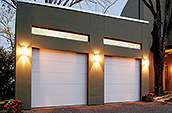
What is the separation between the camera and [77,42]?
804 cm

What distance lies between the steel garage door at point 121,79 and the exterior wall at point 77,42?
0.34 meters

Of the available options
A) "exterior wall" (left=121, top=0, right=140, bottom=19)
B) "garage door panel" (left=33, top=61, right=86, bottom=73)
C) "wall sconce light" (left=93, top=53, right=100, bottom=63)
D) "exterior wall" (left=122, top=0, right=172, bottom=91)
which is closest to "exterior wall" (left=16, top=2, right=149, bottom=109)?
"wall sconce light" (left=93, top=53, right=100, bottom=63)

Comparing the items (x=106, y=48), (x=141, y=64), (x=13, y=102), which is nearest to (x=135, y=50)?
(x=141, y=64)

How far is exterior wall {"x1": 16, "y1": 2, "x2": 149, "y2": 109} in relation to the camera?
685 centimetres

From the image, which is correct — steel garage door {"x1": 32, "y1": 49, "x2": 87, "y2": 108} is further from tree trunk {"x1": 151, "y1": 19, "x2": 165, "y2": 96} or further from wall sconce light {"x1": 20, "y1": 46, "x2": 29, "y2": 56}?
tree trunk {"x1": 151, "y1": 19, "x2": 165, "y2": 96}

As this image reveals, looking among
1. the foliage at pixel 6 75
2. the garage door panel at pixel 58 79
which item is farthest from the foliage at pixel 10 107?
the foliage at pixel 6 75

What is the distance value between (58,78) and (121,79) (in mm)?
3386

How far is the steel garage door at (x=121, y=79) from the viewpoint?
8867 millimetres

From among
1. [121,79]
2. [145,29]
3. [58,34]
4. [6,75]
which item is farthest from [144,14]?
[6,75]

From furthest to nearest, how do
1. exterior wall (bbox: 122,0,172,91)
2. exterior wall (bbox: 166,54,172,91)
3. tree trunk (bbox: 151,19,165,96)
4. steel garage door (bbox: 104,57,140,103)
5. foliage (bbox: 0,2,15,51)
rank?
foliage (bbox: 0,2,15,51)
exterior wall (bbox: 166,54,172,91)
exterior wall (bbox: 122,0,172,91)
tree trunk (bbox: 151,19,165,96)
steel garage door (bbox: 104,57,140,103)

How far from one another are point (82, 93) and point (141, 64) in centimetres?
380

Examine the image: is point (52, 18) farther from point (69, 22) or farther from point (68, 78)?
point (68, 78)

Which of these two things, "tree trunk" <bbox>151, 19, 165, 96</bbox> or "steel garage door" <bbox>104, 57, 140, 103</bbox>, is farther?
"tree trunk" <bbox>151, 19, 165, 96</bbox>

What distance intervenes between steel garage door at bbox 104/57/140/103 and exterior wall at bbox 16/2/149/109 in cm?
34
